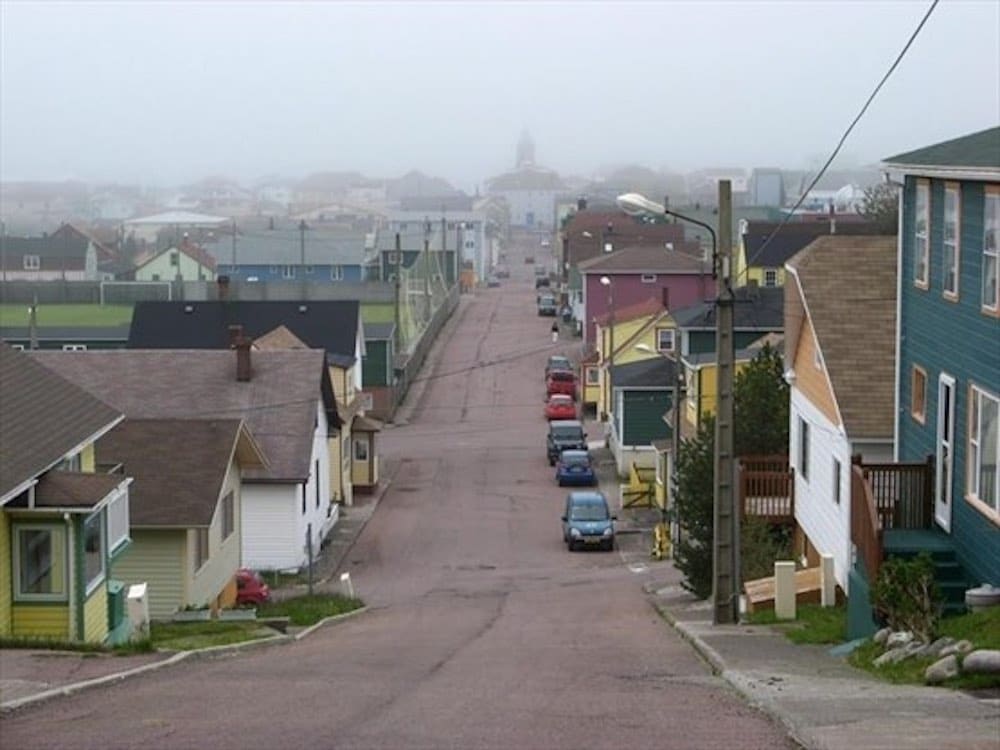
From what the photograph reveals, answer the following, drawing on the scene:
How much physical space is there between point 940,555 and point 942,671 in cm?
585

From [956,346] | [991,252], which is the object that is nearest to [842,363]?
[956,346]

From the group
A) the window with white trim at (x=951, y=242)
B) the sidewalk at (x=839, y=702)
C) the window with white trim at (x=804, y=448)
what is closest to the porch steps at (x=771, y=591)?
the sidewalk at (x=839, y=702)

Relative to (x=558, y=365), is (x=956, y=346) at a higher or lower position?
higher

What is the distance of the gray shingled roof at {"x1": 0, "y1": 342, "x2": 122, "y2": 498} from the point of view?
20.6m

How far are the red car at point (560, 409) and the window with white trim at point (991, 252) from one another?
1854 inches

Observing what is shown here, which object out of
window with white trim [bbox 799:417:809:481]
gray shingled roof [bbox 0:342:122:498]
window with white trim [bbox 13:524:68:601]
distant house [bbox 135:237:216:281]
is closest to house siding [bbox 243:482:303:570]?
gray shingled roof [bbox 0:342:122:498]

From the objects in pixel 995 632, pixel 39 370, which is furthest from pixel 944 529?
pixel 39 370

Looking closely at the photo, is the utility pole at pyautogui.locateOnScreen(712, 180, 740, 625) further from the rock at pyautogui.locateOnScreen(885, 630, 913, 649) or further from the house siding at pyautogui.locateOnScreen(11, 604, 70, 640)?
the house siding at pyautogui.locateOnScreen(11, 604, 70, 640)

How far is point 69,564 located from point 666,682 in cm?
892

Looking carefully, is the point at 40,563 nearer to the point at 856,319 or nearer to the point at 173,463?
the point at 173,463

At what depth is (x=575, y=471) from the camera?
50906 millimetres

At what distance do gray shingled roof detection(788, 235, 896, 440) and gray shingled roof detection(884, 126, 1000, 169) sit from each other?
304 cm

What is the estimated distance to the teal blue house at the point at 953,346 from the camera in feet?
59.9

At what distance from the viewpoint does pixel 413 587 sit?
3478cm
